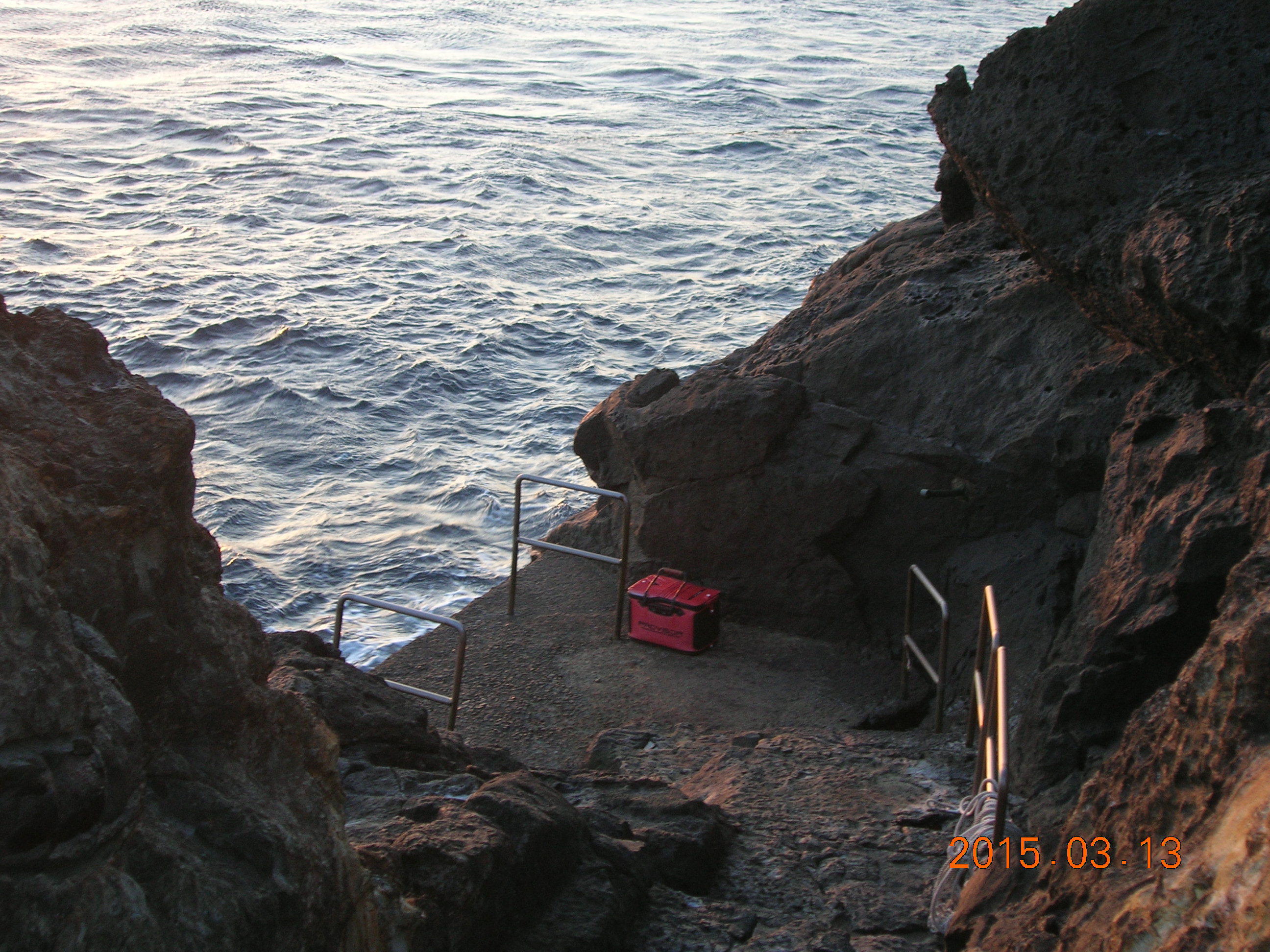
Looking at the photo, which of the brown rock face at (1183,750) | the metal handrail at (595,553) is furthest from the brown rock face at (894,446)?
the brown rock face at (1183,750)

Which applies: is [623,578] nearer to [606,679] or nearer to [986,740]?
[606,679]

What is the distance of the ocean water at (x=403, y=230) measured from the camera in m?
12.9

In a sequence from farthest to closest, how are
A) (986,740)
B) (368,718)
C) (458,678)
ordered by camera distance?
1. (458,678)
2. (368,718)
3. (986,740)

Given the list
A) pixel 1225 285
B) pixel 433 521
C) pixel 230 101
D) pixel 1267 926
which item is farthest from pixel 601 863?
pixel 230 101

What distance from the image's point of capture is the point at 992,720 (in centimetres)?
408

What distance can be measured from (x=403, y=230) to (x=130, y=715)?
2022 centimetres

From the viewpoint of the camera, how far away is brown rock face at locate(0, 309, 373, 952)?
1.95 metres

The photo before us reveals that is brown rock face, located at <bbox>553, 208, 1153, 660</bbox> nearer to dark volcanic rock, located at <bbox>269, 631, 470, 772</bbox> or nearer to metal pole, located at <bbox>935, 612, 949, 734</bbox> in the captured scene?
metal pole, located at <bbox>935, 612, 949, 734</bbox>

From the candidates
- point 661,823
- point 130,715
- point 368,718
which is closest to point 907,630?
point 661,823

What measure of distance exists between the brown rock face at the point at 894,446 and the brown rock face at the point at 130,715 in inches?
155

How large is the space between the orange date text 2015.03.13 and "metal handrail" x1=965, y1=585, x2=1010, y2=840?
0.07m

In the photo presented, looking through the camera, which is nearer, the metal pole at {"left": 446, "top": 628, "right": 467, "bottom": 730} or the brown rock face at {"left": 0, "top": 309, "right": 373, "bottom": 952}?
the brown rock face at {"left": 0, "top": 309, "right": 373, "bottom": 952}

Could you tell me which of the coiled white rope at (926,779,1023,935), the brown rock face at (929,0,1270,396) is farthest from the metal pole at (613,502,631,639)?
the coiled white rope at (926,779,1023,935)

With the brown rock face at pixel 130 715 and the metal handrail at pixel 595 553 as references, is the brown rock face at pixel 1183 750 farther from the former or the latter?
the metal handrail at pixel 595 553
